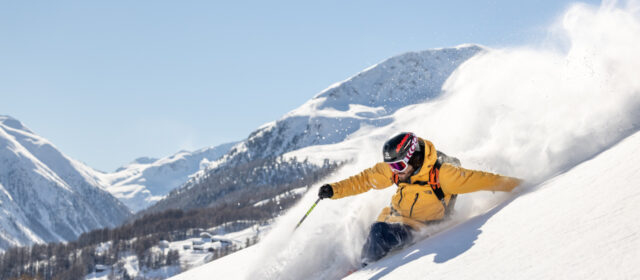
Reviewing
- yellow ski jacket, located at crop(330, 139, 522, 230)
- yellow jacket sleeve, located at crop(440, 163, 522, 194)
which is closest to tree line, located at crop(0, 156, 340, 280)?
yellow ski jacket, located at crop(330, 139, 522, 230)

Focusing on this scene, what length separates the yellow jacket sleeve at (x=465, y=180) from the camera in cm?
605

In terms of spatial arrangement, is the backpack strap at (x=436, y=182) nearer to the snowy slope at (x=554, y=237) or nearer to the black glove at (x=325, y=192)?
the snowy slope at (x=554, y=237)

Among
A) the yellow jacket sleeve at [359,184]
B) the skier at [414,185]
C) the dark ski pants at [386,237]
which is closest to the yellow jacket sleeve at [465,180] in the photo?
the skier at [414,185]

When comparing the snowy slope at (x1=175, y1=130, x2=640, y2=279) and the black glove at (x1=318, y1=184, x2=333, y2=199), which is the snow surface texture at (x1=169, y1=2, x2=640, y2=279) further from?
the black glove at (x1=318, y1=184, x2=333, y2=199)

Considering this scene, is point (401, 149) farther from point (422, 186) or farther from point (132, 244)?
point (132, 244)

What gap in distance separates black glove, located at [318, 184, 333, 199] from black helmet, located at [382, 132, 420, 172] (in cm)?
137

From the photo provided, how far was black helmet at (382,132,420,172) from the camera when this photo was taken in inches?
240

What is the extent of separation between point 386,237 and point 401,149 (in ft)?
4.44

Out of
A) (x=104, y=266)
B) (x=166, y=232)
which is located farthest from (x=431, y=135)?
(x=166, y=232)

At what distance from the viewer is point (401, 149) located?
6.08 metres

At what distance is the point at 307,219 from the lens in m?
8.70

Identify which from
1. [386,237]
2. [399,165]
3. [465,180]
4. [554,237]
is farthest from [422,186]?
[554,237]

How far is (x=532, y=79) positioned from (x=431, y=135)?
2.55 metres

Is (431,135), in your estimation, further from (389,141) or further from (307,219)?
(389,141)
